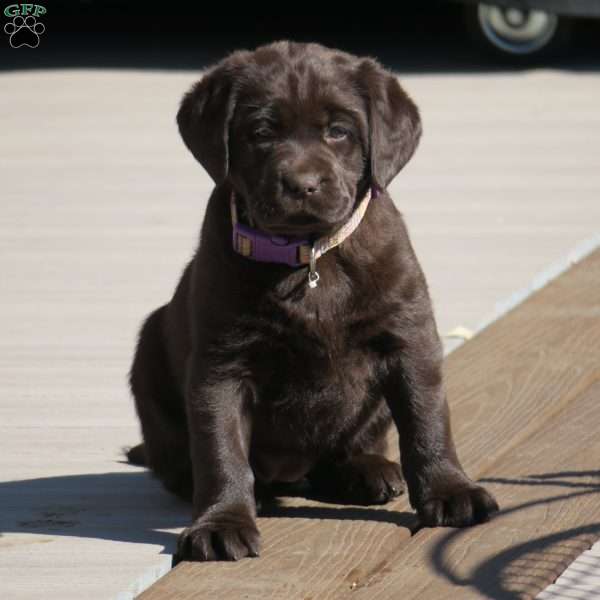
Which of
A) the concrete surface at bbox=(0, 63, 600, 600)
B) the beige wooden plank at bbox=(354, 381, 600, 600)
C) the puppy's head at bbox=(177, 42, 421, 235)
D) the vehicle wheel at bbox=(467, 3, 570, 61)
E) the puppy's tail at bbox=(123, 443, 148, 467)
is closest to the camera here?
the beige wooden plank at bbox=(354, 381, 600, 600)

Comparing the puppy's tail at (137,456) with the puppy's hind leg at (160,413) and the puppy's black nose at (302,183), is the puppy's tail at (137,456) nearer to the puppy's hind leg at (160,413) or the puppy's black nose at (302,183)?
the puppy's hind leg at (160,413)

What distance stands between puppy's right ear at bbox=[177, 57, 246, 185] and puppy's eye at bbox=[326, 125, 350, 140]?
0.76ft

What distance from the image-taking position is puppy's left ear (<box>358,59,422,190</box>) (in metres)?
3.57

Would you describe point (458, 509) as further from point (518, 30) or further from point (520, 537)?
point (518, 30)

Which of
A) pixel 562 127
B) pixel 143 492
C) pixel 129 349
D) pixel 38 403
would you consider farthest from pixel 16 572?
pixel 562 127

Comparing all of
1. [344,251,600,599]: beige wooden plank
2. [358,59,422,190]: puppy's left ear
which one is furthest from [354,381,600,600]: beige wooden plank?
[358,59,422,190]: puppy's left ear

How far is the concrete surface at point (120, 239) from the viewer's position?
369 cm

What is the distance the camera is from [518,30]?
1023 cm

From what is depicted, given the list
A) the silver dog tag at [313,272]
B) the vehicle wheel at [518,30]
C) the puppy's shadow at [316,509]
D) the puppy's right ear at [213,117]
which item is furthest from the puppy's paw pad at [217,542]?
the vehicle wheel at [518,30]

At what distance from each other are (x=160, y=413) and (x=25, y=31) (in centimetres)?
949

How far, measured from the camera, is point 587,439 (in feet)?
13.1

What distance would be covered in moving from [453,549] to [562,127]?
5.45 m

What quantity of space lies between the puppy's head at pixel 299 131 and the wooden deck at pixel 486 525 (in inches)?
27.1

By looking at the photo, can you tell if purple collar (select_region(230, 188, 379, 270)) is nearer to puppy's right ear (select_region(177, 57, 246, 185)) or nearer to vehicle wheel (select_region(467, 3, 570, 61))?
puppy's right ear (select_region(177, 57, 246, 185))
